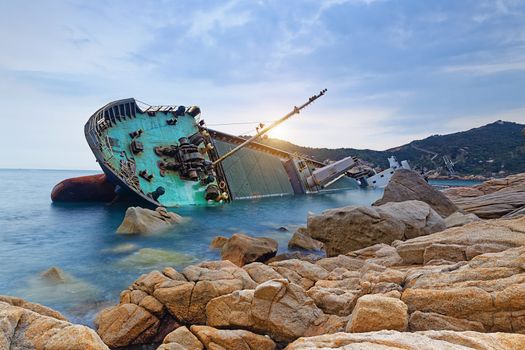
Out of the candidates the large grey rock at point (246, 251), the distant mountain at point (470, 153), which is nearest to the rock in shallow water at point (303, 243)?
the large grey rock at point (246, 251)

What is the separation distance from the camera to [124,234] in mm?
20047

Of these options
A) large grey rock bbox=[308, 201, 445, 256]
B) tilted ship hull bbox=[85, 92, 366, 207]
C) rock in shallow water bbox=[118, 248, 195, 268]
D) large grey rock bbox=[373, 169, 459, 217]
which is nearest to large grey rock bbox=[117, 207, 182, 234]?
rock in shallow water bbox=[118, 248, 195, 268]

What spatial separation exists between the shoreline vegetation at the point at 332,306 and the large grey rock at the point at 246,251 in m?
3.44

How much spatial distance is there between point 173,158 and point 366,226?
24936 mm

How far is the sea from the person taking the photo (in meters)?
10.9

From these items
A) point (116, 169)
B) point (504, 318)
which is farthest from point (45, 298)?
point (116, 169)

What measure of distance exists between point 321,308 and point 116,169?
2369 centimetres

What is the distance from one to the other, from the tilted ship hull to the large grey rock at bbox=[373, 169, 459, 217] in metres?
16.9

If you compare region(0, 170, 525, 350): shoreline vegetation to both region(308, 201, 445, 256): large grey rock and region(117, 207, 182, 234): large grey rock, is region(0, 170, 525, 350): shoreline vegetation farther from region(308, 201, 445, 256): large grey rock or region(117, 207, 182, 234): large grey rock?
region(117, 207, 182, 234): large grey rock

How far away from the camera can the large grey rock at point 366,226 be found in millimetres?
12883

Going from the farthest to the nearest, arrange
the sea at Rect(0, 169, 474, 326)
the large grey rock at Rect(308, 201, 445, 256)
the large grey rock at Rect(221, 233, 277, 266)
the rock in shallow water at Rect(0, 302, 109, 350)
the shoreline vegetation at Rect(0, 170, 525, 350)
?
the large grey rock at Rect(221, 233, 277, 266), the large grey rock at Rect(308, 201, 445, 256), the sea at Rect(0, 169, 474, 326), the shoreline vegetation at Rect(0, 170, 525, 350), the rock in shallow water at Rect(0, 302, 109, 350)

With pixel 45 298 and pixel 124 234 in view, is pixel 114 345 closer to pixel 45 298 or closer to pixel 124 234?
pixel 45 298

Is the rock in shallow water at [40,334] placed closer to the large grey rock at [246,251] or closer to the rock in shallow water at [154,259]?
the large grey rock at [246,251]

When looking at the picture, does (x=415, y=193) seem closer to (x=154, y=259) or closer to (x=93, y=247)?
(x=154, y=259)
